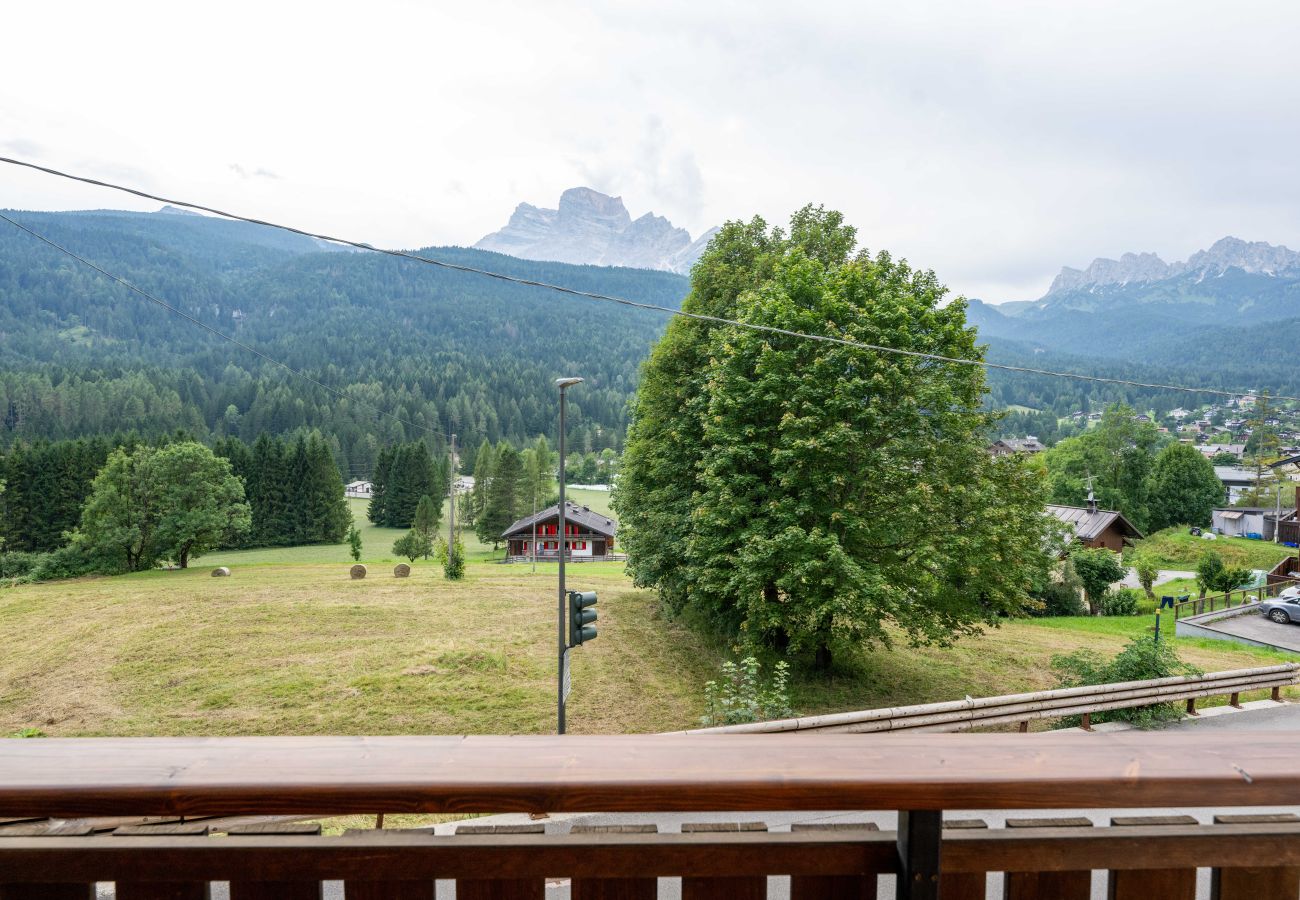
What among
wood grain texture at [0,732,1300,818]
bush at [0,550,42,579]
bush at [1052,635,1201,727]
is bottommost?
bush at [0,550,42,579]

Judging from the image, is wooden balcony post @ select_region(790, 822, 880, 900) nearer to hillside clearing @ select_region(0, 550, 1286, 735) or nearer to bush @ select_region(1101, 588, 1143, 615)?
hillside clearing @ select_region(0, 550, 1286, 735)

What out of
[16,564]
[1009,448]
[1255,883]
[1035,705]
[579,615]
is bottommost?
[16,564]

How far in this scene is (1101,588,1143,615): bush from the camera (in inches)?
1059

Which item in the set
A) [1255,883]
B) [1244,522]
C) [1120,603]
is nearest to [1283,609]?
[1120,603]

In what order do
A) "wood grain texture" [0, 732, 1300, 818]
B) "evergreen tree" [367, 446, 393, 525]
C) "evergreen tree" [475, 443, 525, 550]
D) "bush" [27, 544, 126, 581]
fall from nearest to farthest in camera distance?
"wood grain texture" [0, 732, 1300, 818], "bush" [27, 544, 126, 581], "evergreen tree" [475, 443, 525, 550], "evergreen tree" [367, 446, 393, 525]

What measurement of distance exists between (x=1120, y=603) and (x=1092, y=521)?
1471cm

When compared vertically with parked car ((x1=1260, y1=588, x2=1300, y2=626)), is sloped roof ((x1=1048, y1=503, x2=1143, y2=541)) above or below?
below

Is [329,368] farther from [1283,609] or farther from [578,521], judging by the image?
[1283,609]

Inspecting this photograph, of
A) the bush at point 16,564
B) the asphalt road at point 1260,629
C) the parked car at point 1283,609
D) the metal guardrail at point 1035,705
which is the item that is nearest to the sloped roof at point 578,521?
the bush at point 16,564

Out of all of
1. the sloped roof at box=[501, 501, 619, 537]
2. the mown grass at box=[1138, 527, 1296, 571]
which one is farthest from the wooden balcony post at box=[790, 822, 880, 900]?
the sloped roof at box=[501, 501, 619, 537]

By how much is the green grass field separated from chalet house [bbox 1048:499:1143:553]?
14.4m

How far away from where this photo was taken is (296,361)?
136 m

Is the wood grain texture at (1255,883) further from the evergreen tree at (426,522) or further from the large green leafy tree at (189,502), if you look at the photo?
the evergreen tree at (426,522)

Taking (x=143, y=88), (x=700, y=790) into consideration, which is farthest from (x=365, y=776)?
(x=143, y=88)
